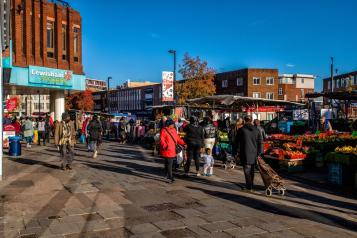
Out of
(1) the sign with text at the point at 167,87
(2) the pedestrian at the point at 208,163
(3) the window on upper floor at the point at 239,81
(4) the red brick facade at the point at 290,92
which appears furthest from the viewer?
(4) the red brick facade at the point at 290,92

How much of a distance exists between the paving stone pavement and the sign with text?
530 inches

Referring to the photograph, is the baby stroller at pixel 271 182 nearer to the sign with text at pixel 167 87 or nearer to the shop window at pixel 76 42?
the sign with text at pixel 167 87

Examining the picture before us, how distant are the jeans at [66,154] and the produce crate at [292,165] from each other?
6930 millimetres

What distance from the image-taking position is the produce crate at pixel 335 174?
10.1 m

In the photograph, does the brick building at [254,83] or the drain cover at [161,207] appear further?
the brick building at [254,83]

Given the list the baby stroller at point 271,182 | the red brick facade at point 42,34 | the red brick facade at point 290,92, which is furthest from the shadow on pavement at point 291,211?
the red brick facade at point 290,92

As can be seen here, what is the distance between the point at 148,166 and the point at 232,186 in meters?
4.51

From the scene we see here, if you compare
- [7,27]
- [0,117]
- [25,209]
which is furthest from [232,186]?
[7,27]

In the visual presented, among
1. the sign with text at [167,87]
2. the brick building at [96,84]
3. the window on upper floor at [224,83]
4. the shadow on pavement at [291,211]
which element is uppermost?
the brick building at [96,84]

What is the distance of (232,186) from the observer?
973 cm

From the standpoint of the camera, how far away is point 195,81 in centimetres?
4778

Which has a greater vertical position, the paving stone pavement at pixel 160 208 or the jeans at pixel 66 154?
the jeans at pixel 66 154

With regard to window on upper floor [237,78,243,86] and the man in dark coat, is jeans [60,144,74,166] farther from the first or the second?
window on upper floor [237,78,243,86]

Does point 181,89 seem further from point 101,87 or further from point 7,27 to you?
point 101,87
